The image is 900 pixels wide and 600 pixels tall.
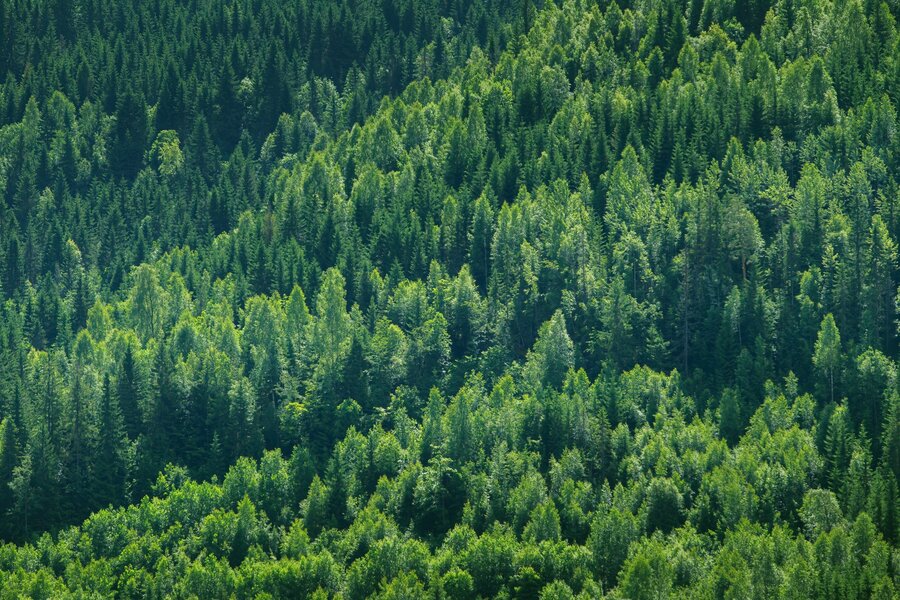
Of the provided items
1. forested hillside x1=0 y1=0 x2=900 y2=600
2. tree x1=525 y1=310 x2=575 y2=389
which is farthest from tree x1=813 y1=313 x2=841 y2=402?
tree x1=525 y1=310 x2=575 y2=389

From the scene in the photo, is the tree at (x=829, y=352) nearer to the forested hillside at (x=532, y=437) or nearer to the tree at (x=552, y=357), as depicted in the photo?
the forested hillside at (x=532, y=437)

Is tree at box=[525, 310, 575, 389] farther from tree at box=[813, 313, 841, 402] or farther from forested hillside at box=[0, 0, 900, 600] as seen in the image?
tree at box=[813, 313, 841, 402]

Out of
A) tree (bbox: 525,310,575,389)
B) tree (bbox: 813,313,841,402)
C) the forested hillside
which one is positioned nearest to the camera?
the forested hillside

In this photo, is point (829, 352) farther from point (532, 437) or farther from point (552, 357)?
point (532, 437)

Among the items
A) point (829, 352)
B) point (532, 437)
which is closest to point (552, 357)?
point (532, 437)

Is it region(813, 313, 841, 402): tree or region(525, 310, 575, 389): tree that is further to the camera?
region(525, 310, 575, 389): tree

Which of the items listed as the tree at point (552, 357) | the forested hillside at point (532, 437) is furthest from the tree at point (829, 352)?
the tree at point (552, 357)

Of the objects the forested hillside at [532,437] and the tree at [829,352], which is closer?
the forested hillside at [532,437]

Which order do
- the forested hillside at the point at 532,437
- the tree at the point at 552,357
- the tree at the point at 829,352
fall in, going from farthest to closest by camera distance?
the tree at the point at 552,357
the tree at the point at 829,352
the forested hillside at the point at 532,437

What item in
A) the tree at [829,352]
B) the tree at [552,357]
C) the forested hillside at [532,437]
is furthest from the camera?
the tree at [552,357]

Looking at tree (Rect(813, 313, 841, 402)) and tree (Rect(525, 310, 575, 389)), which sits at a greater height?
tree (Rect(813, 313, 841, 402))

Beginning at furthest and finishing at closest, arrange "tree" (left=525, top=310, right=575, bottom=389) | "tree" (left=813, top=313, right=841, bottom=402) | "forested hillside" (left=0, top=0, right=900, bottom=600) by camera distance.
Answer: "tree" (left=525, top=310, right=575, bottom=389) → "tree" (left=813, top=313, right=841, bottom=402) → "forested hillside" (left=0, top=0, right=900, bottom=600)

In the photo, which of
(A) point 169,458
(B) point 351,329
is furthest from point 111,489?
(B) point 351,329
